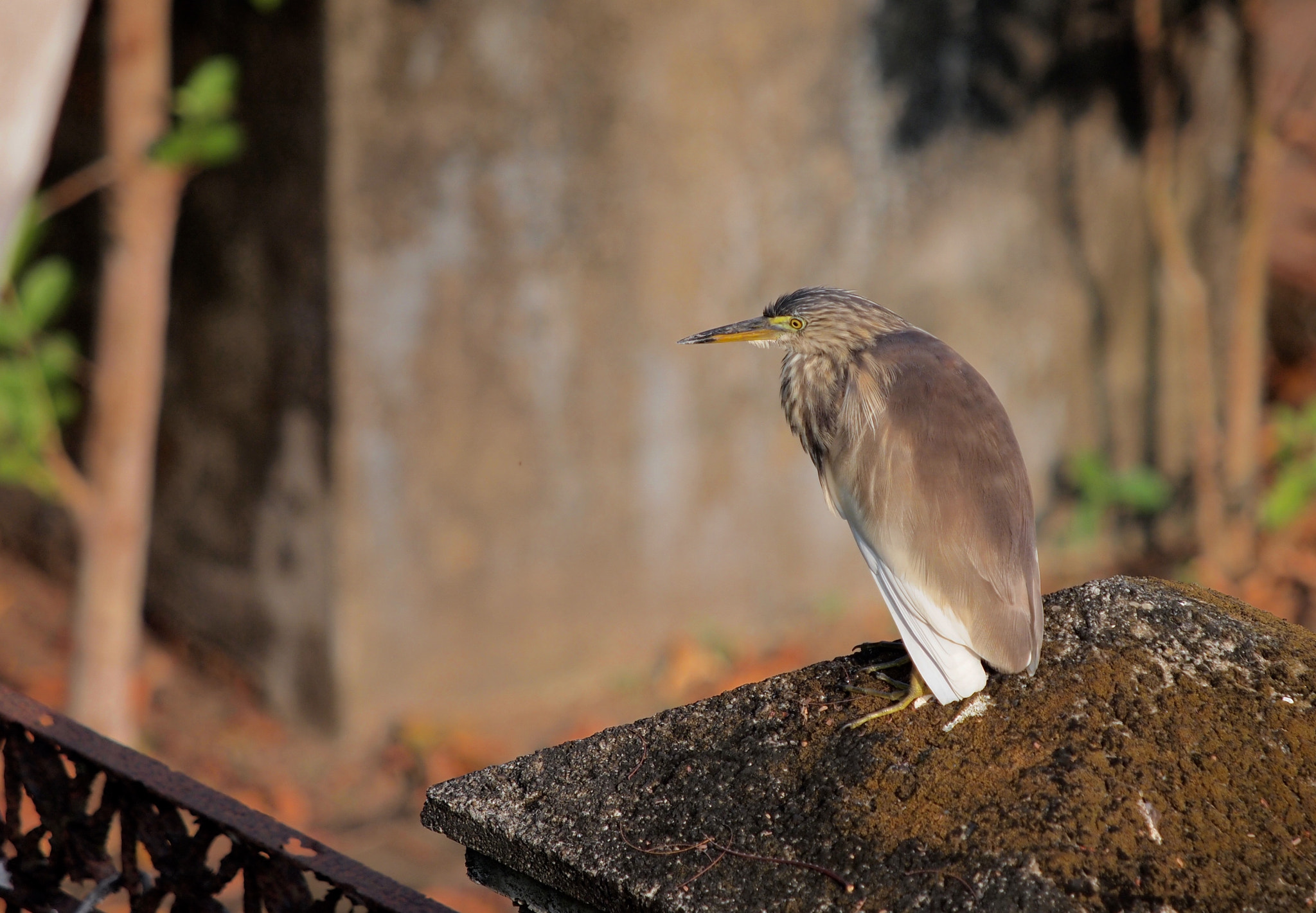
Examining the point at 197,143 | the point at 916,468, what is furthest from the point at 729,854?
the point at 197,143

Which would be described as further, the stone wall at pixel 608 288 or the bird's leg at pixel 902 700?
the stone wall at pixel 608 288

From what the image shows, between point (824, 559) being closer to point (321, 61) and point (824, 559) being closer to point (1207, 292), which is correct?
point (1207, 292)

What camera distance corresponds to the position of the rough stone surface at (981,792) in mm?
1295

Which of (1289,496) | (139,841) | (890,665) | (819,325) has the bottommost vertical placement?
(890,665)

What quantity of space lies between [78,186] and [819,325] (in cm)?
333

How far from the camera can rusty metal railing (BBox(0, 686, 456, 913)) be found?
1.64 metres

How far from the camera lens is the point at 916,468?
2.01 metres

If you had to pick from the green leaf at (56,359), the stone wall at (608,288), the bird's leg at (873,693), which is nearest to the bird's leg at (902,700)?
the bird's leg at (873,693)

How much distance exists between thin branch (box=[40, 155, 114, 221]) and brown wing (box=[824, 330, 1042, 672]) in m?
3.07

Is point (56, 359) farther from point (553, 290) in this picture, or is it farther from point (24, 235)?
point (553, 290)

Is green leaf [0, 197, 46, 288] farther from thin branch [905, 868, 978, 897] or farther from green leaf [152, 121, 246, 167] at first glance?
thin branch [905, 868, 978, 897]

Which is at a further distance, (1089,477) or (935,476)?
(1089,477)

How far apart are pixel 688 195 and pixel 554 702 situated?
6.69ft

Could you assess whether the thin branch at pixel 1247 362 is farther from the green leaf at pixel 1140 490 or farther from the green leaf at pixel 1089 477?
the green leaf at pixel 1089 477
